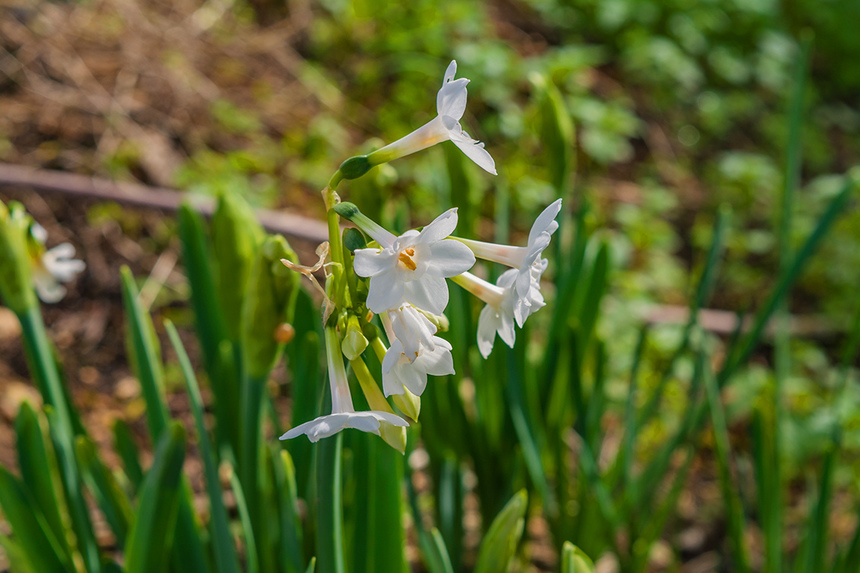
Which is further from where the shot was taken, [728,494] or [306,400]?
[728,494]

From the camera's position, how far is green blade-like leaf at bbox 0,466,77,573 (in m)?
0.83

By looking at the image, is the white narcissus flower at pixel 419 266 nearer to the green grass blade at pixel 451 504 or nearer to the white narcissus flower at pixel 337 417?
the white narcissus flower at pixel 337 417

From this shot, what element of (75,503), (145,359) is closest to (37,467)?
(75,503)

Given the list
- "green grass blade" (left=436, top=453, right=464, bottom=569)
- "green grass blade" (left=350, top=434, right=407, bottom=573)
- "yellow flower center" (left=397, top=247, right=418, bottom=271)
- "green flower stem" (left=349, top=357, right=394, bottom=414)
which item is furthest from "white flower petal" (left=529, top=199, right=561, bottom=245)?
"green grass blade" (left=436, top=453, right=464, bottom=569)

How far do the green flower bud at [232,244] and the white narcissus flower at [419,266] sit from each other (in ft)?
1.55

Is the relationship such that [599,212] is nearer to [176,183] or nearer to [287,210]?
[287,210]

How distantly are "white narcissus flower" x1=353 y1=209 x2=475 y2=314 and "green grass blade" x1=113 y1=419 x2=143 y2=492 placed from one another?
2.34ft

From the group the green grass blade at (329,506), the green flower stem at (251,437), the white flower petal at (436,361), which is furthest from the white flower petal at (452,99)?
the green flower stem at (251,437)

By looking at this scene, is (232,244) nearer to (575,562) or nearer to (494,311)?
(494,311)

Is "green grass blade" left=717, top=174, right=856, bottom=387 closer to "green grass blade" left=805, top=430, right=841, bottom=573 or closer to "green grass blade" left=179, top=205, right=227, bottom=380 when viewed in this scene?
"green grass blade" left=805, top=430, right=841, bottom=573

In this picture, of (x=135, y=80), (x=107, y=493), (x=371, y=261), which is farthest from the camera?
(x=135, y=80)

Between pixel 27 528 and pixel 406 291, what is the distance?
638mm

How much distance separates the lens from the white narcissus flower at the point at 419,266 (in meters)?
0.53

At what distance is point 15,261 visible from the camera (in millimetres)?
929
